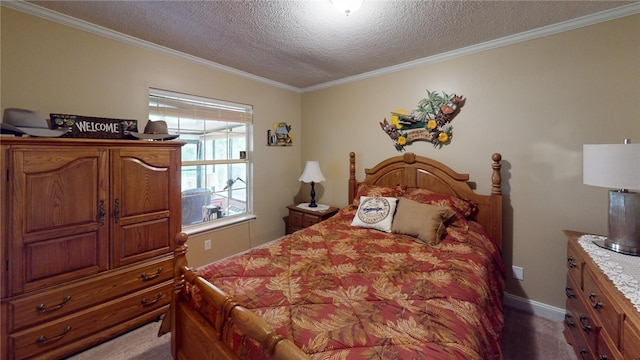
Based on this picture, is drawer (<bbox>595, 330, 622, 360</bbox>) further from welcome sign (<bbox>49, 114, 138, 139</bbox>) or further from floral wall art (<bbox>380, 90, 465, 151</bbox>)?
welcome sign (<bbox>49, 114, 138, 139</bbox>)

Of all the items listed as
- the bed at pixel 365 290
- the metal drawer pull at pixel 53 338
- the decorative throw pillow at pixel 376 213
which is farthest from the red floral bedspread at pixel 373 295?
the metal drawer pull at pixel 53 338

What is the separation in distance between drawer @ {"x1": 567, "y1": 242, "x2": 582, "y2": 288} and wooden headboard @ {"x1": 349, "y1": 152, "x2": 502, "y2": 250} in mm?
486

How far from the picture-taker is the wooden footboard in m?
0.86

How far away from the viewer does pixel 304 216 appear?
3.52 meters

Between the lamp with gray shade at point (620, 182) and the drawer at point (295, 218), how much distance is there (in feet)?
9.17

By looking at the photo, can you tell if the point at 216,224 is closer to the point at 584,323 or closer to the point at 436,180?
the point at 436,180

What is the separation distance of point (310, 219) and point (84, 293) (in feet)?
7.38

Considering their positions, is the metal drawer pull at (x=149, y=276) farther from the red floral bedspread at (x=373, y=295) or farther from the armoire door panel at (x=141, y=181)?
the red floral bedspread at (x=373, y=295)

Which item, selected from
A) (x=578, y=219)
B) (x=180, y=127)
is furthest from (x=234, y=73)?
(x=578, y=219)

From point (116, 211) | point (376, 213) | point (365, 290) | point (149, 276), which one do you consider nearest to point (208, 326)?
point (365, 290)

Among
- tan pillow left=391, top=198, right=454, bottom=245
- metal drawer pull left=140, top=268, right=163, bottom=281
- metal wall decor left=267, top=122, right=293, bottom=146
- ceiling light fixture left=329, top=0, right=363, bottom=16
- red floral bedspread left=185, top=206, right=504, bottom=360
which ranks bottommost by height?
metal drawer pull left=140, top=268, right=163, bottom=281

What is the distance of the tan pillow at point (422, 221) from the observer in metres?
2.06

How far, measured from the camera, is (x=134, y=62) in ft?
7.88

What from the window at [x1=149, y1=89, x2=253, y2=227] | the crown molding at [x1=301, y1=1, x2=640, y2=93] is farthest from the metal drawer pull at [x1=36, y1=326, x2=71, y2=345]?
the crown molding at [x1=301, y1=1, x2=640, y2=93]
